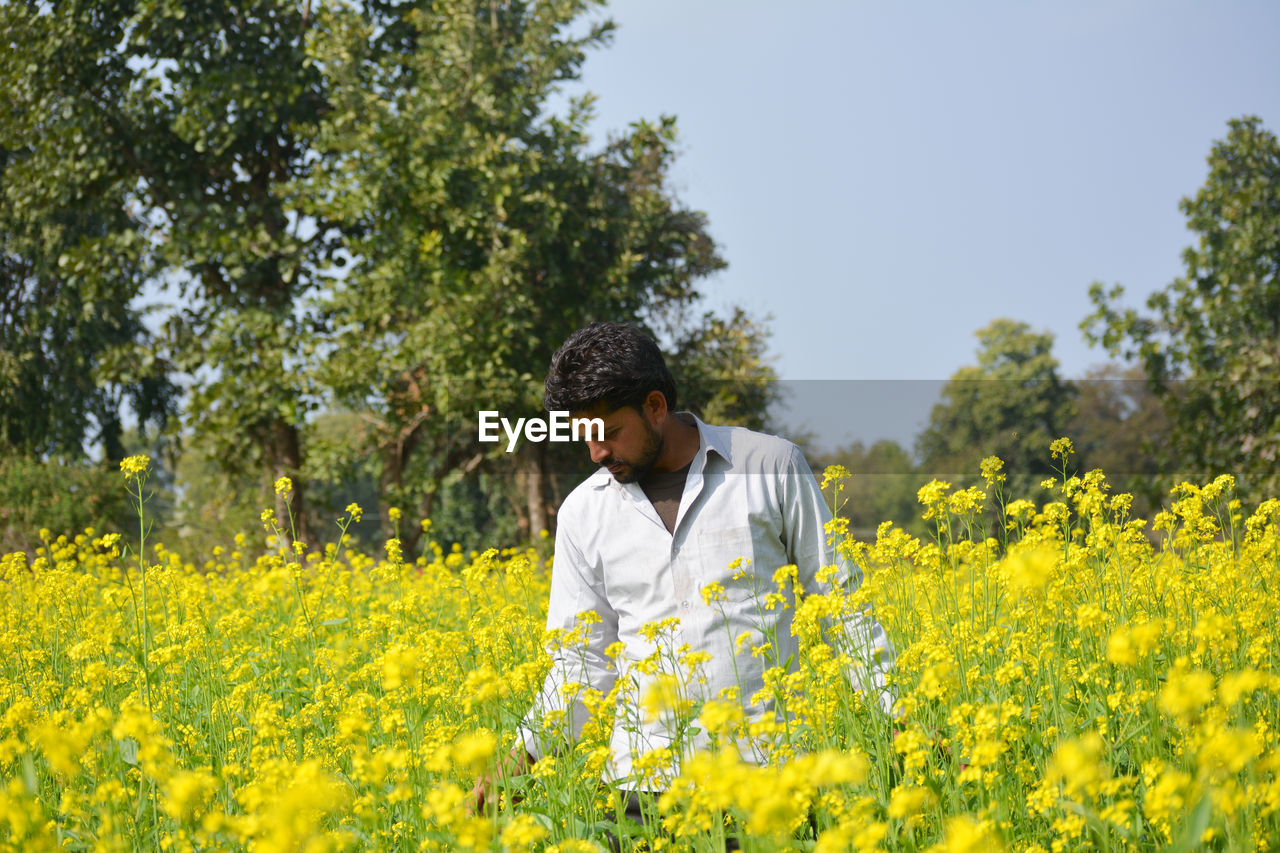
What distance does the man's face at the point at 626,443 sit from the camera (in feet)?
8.84

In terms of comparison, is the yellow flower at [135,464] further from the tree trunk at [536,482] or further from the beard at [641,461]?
the tree trunk at [536,482]

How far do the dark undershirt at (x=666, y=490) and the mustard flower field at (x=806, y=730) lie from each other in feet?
1.20

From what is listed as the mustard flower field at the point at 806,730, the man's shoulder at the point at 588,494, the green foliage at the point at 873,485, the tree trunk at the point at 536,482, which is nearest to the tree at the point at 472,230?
the tree trunk at the point at 536,482

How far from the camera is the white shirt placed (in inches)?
102

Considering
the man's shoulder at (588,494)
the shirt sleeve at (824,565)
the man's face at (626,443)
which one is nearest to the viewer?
the shirt sleeve at (824,565)

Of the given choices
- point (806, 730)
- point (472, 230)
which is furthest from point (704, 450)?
point (472, 230)

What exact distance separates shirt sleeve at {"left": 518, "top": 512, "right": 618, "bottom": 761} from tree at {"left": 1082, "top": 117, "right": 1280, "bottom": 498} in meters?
11.1

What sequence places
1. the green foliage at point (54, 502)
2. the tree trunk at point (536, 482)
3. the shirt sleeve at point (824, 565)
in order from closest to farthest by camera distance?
1. the shirt sleeve at point (824, 565)
2. the tree trunk at point (536, 482)
3. the green foliage at point (54, 502)

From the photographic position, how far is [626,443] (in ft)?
8.94

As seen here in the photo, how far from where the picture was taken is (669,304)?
13.2m

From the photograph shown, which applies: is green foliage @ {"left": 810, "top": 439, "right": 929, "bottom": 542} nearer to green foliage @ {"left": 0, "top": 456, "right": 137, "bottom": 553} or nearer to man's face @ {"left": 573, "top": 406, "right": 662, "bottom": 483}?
man's face @ {"left": 573, "top": 406, "right": 662, "bottom": 483}

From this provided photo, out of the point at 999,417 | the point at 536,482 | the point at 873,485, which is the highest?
the point at 999,417

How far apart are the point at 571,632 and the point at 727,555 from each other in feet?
1.50

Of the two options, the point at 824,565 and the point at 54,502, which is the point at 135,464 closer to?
the point at 824,565
